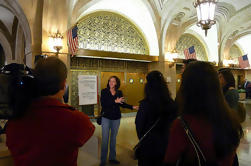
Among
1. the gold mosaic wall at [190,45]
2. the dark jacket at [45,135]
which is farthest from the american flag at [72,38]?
the gold mosaic wall at [190,45]

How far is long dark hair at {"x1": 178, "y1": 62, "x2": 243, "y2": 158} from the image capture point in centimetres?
105

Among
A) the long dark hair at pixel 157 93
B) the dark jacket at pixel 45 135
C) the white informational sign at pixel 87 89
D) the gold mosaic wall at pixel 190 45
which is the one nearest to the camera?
the dark jacket at pixel 45 135

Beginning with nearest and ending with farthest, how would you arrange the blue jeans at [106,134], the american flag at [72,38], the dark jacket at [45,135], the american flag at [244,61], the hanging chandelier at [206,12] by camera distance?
the dark jacket at [45,135] < the blue jeans at [106,134] < the hanging chandelier at [206,12] < the american flag at [72,38] < the american flag at [244,61]

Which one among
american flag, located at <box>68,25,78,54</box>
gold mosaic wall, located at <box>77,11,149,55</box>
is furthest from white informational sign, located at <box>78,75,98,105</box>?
gold mosaic wall, located at <box>77,11,149,55</box>

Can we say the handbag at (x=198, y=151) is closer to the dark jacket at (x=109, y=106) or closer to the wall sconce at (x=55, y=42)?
the dark jacket at (x=109, y=106)

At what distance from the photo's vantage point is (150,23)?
8.52 metres

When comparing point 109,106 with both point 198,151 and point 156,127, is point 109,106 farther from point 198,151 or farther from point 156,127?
point 198,151

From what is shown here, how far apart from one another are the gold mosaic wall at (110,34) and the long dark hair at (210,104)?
681 centimetres

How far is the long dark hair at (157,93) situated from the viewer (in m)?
1.89

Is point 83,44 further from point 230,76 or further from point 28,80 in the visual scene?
point 28,80

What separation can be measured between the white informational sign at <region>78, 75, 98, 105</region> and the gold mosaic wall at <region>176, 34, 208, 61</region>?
237 inches

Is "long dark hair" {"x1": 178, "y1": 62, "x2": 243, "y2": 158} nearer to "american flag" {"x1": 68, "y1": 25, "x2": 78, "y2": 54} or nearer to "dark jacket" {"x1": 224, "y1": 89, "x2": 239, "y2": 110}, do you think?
"dark jacket" {"x1": 224, "y1": 89, "x2": 239, "y2": 110}

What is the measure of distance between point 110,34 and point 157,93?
672 cm

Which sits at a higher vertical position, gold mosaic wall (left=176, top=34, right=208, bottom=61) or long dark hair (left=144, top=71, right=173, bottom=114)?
gold mosaic wall (left=176, top=34, right=208, bottom=61)
